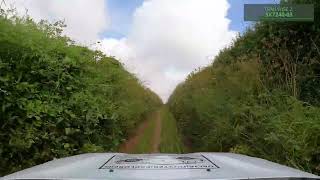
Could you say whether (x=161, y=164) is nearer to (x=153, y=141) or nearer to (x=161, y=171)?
(x=161, y=171)

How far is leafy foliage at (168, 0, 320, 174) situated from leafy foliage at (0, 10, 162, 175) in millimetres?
2940

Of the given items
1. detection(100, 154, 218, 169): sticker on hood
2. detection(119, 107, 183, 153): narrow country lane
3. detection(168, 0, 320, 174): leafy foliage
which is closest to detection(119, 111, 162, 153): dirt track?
detection(119, 107, 183, 153): narrow country lane

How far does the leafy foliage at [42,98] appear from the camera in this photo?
718 cm

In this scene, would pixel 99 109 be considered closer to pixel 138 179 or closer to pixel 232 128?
pixel 232 128

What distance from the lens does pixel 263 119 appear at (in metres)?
10.0

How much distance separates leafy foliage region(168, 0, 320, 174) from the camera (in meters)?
8.59

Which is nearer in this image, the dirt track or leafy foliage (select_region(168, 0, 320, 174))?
leafy foliage (select_region(168, 0, 320, 174))

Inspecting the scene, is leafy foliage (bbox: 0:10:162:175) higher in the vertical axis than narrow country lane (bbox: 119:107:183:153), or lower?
higher

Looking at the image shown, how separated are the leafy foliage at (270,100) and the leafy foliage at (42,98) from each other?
2940 mm

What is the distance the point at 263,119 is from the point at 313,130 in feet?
5.76

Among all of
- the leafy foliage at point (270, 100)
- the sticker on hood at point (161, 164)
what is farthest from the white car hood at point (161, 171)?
the leafy foliage at point (270, 100)

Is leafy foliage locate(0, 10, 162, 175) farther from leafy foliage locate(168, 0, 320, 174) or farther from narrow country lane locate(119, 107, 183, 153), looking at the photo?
narrow country lane locate(119, 107, 183, 153)

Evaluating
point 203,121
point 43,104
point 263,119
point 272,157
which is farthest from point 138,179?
point 203,121

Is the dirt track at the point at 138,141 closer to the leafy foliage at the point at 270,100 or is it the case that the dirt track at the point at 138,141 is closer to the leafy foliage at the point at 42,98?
the leafy foliage at the point at 270,100
